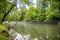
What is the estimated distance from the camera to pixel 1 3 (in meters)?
15.9

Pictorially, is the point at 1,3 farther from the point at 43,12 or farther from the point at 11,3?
the point at 43,12

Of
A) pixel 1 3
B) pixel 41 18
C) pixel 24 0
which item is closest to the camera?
pixel 1 3

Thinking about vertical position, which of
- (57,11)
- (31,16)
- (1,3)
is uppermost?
(1,3)

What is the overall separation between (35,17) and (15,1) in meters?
37.7

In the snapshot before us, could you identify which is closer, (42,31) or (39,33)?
(39,33)

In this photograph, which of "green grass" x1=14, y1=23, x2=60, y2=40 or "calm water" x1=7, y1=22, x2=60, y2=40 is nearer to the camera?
"calm water" x1=7, y1=22, x2=60, y2=40

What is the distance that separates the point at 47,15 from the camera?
49.4 meters

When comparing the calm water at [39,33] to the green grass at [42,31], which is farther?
the green grass at [42,31]

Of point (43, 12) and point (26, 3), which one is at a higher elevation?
point (26, 3)

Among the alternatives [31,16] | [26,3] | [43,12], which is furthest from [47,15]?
[26,3]

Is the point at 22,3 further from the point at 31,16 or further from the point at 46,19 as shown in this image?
the point at 31,16

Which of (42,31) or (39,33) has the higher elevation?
(39,33)

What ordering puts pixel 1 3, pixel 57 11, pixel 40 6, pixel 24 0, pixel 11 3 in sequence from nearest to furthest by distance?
A: pixel 1 3
pixel 11 3
pixel 24 0
pixel 57 11
pixel 40 6

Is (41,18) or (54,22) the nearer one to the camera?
(54,22)
